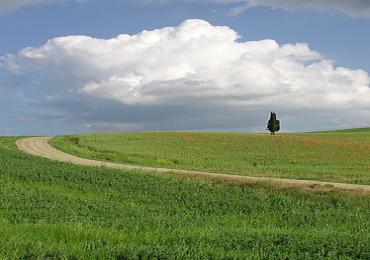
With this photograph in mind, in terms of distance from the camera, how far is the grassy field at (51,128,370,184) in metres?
48.2

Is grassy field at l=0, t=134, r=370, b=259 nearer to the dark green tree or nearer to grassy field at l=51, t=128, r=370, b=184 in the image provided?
grassy field at l=51, t=128, r=370, b=184

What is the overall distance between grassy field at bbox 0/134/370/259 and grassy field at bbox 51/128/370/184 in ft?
41.1

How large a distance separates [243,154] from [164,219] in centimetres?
4601

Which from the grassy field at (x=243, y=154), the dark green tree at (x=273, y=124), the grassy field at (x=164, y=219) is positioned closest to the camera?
the grassy field at (x=164, y=219)

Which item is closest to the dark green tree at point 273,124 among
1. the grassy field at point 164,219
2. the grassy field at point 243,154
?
the grassy field at point 243,154

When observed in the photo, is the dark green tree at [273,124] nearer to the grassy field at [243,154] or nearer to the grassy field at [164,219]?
the grassy field at [243,154]

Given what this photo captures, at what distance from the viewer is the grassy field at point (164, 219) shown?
12.4 m

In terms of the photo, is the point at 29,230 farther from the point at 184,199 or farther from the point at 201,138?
the point at 201,138

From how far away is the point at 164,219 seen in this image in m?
20.2

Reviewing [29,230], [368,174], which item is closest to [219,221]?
[29,230]

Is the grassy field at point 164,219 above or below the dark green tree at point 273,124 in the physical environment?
below

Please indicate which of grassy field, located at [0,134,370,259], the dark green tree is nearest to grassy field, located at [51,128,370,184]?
grassy field, located at [0,134,370,259]

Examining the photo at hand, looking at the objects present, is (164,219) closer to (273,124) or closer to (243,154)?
(243,154)

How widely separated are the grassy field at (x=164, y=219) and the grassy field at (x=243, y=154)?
12.5 m
